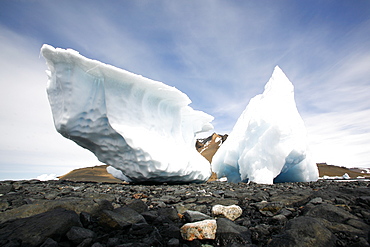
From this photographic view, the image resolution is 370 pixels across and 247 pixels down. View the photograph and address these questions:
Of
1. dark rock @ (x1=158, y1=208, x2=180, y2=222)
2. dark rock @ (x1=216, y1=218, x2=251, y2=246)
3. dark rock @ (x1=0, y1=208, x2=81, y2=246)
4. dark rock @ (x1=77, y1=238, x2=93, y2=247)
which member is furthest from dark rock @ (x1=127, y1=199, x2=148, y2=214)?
dark rock @ (x1=216, y1=218, x2=251, y2=246)

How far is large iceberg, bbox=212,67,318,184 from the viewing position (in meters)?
10.4

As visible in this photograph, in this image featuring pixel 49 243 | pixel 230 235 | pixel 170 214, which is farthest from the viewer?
pixel 170 214

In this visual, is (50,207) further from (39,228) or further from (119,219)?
(119,219)

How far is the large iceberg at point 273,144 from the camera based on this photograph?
10352 millimetres

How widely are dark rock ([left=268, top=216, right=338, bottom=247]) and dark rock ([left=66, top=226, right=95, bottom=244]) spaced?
2067mm

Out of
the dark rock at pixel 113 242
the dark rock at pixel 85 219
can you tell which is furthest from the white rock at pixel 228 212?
the dark rock at pixel 85 219

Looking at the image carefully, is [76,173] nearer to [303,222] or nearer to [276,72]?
[276,72]

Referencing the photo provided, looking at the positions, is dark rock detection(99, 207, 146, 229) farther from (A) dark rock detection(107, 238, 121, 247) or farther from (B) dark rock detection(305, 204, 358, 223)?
(B) dark rock detection(305, 204, 358, 223)

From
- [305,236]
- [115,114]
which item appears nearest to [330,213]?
[305,236]

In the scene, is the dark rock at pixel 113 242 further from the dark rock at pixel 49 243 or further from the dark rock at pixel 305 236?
the dark rock at pixel 305 236

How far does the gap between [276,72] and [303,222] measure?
37.1ft

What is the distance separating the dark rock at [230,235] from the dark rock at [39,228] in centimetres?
179

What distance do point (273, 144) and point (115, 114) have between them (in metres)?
6.90

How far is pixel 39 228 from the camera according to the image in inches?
104
